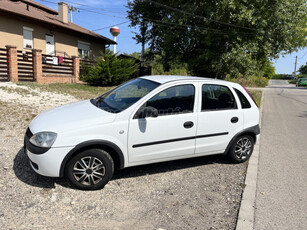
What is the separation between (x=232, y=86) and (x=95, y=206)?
3.08 meters

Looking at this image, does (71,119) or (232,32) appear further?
(232,32)

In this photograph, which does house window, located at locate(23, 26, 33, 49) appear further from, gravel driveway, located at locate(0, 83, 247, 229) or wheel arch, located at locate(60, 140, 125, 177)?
wheel arch, located at locate(60, 140, 125, 177)

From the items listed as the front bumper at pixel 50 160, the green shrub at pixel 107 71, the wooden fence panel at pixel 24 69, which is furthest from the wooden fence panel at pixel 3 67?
the front bumper at pixel 50 160

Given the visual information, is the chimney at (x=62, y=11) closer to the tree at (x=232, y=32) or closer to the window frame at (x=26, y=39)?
the window frame at (x=26, y=39)

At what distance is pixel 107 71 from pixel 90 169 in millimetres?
13183

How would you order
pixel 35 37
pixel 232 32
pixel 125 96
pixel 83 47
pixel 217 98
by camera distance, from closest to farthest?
pixel 125 96 → pixel 217 98 → pixel 232 32 → pixel 35 37 → pixel 83 47

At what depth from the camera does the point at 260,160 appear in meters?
5.11

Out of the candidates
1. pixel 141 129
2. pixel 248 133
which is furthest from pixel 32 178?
pixel 248 133

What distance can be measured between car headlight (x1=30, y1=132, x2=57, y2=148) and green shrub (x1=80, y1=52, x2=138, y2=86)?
13044mm

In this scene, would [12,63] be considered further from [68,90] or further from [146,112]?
[146,112]

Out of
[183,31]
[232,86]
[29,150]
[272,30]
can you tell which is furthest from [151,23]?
[29,150]

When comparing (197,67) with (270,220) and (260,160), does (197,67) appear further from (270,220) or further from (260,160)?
(270,220)

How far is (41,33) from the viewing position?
59.0 ft

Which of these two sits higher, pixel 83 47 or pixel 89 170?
pixel 83 47
